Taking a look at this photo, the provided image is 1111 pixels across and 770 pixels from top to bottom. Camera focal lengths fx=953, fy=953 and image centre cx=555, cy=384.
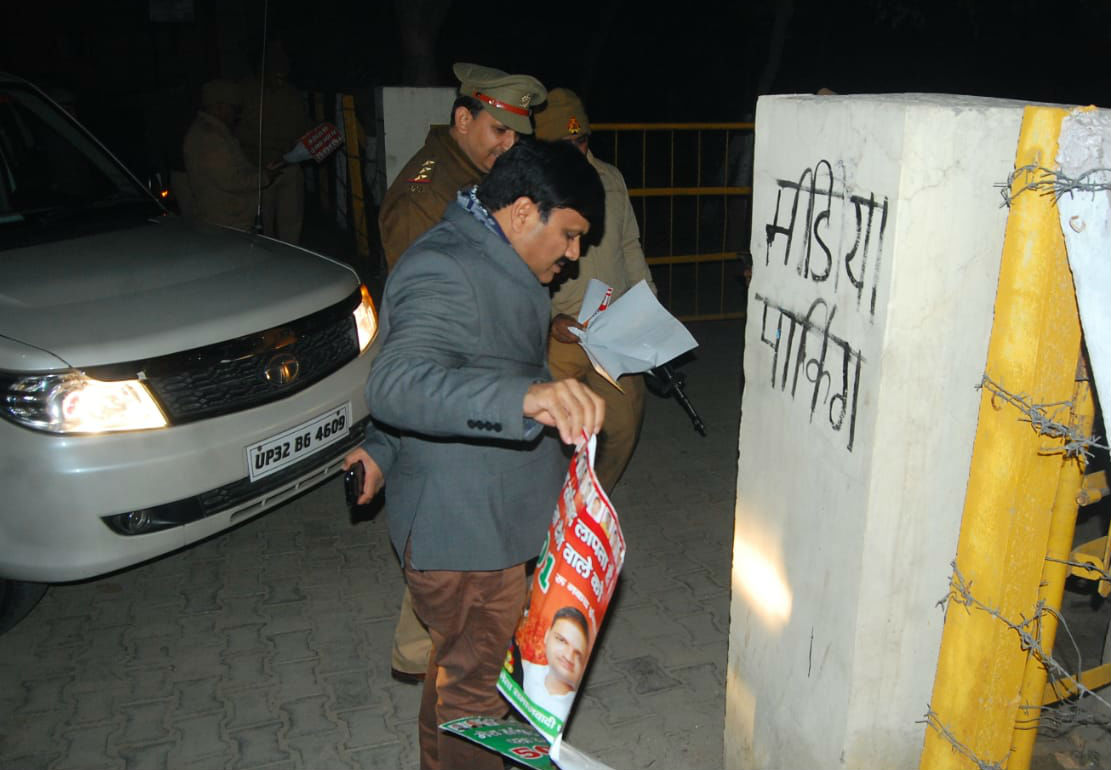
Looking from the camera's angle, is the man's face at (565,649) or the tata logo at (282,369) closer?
the man's face at (565,649)

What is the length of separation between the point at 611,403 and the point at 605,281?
1.75 feet

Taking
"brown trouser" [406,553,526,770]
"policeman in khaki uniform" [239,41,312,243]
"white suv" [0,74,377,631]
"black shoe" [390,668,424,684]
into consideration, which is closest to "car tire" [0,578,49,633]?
"white suv" [0,74,377,631]

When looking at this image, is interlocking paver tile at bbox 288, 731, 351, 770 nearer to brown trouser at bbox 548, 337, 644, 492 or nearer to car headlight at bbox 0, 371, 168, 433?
car headlight at bbox 0, 371, 168, 433

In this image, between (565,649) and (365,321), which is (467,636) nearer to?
(565,649)

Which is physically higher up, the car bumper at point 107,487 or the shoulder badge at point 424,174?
the shoulder badge at point 424,174

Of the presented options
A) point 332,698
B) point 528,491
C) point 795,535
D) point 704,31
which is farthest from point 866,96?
point 704,31

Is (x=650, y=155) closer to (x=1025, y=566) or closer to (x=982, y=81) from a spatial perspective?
(x=982, y=81)

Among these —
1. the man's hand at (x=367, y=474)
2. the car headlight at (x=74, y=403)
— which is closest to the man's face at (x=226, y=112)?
the car headlight at (x=74, y=403)

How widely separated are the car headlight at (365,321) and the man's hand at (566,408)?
2616 mm

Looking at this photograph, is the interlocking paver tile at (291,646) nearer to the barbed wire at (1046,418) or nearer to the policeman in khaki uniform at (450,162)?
the policeman in khaki uniform at (450,162)

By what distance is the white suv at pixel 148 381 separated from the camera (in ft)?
11.1

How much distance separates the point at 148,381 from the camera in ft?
11.6

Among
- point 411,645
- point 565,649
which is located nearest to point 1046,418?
point 565,649

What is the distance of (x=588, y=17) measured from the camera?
23672 millimetres
